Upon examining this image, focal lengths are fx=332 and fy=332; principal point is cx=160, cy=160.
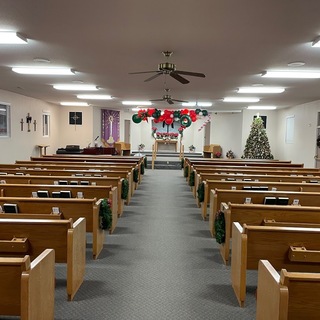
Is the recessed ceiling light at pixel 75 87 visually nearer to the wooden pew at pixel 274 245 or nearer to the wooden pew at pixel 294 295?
the wooden pew at pixel 274 245

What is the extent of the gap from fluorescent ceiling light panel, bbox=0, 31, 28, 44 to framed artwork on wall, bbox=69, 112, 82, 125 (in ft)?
33.7

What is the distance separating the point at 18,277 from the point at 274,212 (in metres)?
2.36

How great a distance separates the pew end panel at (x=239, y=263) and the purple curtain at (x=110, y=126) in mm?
12907

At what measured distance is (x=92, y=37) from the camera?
12.9ft

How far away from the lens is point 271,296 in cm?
174

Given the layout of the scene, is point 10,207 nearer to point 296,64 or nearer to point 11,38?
point 11,38

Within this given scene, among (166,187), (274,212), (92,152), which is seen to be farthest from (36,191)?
(92,152)

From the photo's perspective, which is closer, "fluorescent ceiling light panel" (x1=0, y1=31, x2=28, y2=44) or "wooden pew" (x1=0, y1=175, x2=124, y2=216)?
"fluorescent ceiling light panel" (x1=0, y1=31, x2=28, y2=44)

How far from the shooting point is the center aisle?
246 centimetres

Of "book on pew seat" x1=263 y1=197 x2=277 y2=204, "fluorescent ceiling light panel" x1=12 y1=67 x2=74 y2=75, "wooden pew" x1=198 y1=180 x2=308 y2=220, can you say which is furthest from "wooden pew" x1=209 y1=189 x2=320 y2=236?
"fluorescent ceiling light panel" x1=12 y1=67 x2=74 y2=75

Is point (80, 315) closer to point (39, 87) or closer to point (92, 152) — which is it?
point (39, 87)

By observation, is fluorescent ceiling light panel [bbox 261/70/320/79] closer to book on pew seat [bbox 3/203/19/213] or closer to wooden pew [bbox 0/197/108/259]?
wooden pew [bbox 0/197/108/259]

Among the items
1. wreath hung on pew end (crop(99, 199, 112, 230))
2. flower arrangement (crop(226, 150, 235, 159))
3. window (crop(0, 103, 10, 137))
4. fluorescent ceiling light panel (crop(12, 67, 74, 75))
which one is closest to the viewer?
wreath hung on pew end (crop(99, 199, 112, 230))

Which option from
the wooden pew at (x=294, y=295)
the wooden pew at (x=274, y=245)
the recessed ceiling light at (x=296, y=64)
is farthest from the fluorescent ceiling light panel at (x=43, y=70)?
the wooden pew at (x=294, y=295)
